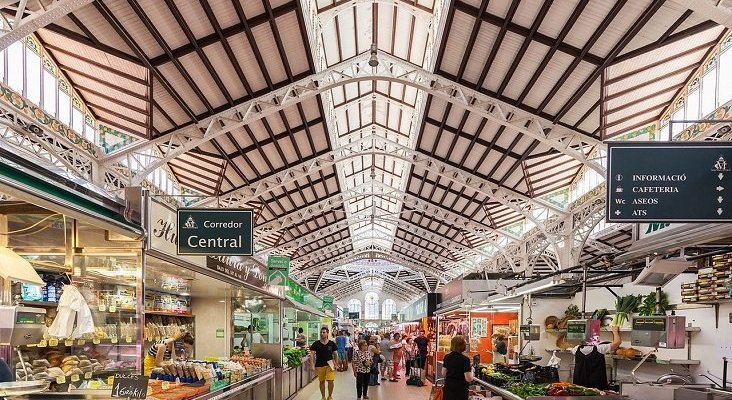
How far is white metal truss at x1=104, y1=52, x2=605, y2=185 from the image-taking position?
12891 mm

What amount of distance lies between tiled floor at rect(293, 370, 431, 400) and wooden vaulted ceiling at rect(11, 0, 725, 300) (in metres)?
6.16

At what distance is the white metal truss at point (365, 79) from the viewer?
12.9 m

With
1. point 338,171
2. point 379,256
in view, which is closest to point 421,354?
point 338,171

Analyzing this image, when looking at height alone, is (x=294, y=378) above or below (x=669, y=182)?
below

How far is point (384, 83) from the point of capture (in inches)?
631

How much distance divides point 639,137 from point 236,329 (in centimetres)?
895

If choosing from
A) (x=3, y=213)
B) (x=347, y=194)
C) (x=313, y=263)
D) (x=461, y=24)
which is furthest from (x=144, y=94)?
(x=313, y=263)

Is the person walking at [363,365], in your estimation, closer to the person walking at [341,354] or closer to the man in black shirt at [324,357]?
the man in black shirt at [324,357]

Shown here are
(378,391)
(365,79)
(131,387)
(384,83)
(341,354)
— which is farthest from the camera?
(341,354)

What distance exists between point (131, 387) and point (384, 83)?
1252cm

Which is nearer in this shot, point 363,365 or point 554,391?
point 554,391

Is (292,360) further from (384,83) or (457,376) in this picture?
(457,376)

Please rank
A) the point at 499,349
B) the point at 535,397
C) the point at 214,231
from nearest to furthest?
the point at 535,397 → the point at 214,231 → the point at 499,349

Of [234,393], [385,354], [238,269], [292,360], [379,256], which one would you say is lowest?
[385,354]
